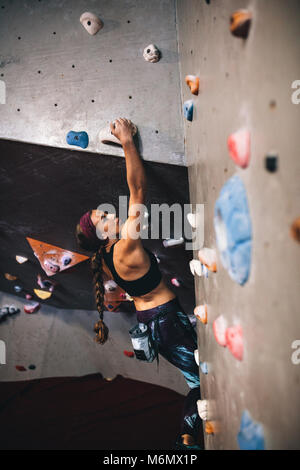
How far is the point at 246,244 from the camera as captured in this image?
0.75 m

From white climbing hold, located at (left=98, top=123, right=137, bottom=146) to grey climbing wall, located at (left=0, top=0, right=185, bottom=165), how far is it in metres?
0.03

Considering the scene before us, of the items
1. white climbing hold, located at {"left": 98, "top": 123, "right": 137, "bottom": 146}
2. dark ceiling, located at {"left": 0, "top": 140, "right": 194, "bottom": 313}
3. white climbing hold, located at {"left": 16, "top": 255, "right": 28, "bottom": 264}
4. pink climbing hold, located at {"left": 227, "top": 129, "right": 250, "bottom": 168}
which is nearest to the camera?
pink climbing hold, located at {"left": 227, "top": 129, "right": 250, "bottom": 168}

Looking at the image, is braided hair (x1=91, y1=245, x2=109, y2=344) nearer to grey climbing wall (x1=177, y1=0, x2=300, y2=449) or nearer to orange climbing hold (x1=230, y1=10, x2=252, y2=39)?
grey climbing wall (x1=177, y1=0, x2=300, y2=449)

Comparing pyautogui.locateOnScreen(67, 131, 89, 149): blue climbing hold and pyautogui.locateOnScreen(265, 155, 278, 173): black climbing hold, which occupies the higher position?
pyautogui.locateOnScreen(67, 131, 89, 149): blue climbing hold

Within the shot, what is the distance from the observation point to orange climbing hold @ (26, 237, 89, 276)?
240cm

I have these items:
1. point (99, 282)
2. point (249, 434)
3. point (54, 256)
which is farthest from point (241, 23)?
point (54, 256)

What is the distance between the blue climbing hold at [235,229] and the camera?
0.75 m

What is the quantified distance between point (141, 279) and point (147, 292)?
0.11 metres

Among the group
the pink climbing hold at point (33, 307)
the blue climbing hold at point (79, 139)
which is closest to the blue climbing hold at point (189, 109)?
the blue climbing hold at point (79, 139)

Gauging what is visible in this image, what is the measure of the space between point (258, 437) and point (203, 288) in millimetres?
709

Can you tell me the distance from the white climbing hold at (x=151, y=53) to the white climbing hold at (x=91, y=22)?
0.28m

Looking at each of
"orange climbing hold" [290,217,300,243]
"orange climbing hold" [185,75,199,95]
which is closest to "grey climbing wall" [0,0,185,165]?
"orange climbing hold" [185,75,199,95]

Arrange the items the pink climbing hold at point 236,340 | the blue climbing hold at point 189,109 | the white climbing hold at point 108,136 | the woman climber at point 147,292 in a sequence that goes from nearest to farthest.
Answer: the pink climbing hold at point 236,340
the blue climbing hold at point 189,109
the white climbing hold at point 108,136
the woman climber at point 147,292

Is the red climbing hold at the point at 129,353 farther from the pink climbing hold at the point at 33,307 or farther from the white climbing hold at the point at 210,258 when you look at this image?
the white climbing hold at the point at 210,258
